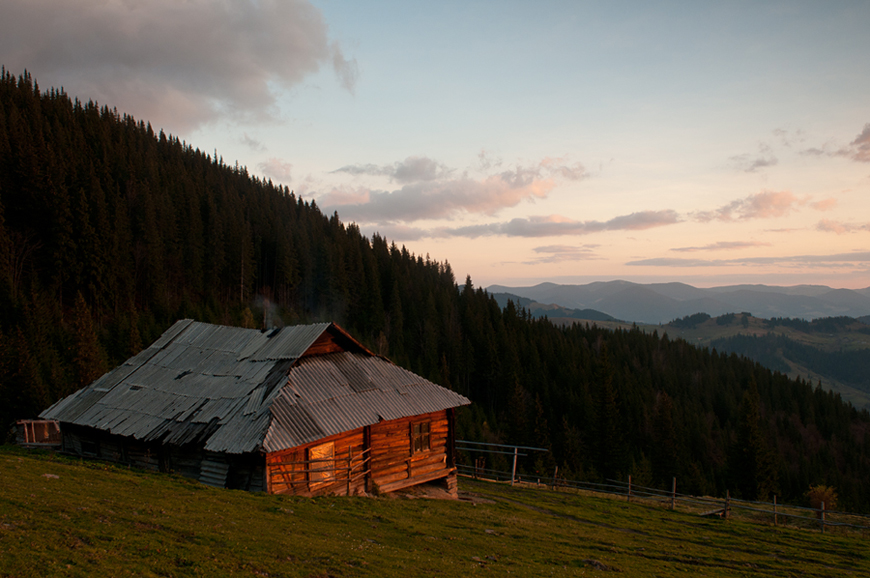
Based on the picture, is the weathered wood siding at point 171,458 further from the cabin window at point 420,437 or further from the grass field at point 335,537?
the cabin window at point 420,437

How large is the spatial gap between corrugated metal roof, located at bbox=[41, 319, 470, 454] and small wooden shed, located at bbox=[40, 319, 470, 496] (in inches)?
2.6

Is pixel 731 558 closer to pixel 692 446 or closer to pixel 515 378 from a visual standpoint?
pixel 515 378

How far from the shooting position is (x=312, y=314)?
107m

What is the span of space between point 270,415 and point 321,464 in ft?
11.6

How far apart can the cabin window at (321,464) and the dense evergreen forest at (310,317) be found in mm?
32027

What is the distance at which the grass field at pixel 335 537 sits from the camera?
34.5 feet

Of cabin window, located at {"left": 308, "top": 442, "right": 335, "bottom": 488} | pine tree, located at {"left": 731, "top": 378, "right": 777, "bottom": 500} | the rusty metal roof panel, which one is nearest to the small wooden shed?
cabin window, located at {"left": 308, "top": 442, "right": 335, "bottom": 488}

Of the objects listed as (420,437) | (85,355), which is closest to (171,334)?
(420,437)

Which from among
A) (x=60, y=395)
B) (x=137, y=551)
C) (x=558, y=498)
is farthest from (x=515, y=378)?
(x=137, y=551)

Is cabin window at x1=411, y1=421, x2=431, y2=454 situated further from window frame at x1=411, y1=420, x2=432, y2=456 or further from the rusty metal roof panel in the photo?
the rusty metal roof panel

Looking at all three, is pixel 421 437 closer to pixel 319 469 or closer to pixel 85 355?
pixel 319 469

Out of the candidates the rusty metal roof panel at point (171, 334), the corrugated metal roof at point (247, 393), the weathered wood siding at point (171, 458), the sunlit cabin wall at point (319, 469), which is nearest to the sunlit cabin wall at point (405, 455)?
the sunlit cabin wall at point (319, 469)

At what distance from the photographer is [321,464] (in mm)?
22078

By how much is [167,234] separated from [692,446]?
359 ft
